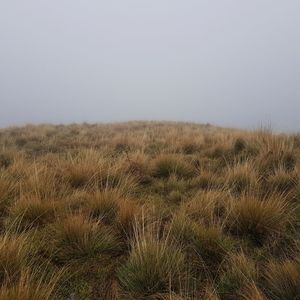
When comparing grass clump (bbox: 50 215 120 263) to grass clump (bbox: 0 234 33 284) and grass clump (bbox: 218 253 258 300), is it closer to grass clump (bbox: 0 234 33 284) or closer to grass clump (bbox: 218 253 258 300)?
grass clump (bbox: 0 234 33 284)

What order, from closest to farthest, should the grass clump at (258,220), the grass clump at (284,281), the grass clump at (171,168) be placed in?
the grass clump at (284,281) < the grass clump at (258,220) < the grass clump at (171,168)

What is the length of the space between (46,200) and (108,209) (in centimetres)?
71

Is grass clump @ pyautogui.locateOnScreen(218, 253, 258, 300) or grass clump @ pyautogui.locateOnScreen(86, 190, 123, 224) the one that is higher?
grass clump @ pyautogui.locateOnScreen(86, 190, 123, 224)

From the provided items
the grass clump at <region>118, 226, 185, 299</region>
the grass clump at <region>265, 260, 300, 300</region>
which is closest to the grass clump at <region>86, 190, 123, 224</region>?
the grass clump at <region>118, 226, 185, 299</region>

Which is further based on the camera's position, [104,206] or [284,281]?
[104,206]

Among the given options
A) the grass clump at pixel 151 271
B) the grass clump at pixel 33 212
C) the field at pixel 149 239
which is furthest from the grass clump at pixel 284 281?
the grass clump at pixel 33 212

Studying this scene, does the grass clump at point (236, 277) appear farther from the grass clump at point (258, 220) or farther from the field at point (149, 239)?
the grass clump at point (258, 220)

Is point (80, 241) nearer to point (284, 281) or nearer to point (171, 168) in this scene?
point (284, 281)

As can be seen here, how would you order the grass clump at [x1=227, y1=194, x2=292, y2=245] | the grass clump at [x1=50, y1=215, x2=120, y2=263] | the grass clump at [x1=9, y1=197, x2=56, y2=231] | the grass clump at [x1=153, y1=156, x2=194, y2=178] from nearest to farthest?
the grass clump at [x1=50, y1=215, x2=120, y2=263], the grass clump at [x1=227, y1=194, x2=292, y2=245], the grass clump at [x1=9, y1=197, x2=56, y2=231], the grass clump at [x1=153, y1=156, x2=194, y2=178]

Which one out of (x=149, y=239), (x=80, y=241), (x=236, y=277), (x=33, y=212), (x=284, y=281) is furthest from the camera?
(x=33, y=212)

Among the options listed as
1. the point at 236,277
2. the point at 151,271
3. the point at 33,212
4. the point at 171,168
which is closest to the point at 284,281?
the point at 236,277

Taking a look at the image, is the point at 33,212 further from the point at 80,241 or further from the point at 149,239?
the point at 149,239

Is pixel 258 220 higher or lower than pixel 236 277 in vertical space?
higher

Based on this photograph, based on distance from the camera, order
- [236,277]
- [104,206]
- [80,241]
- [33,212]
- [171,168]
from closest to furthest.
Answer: [236,277] → [80,241] → [33,212] → [104,206] → [171,168]
